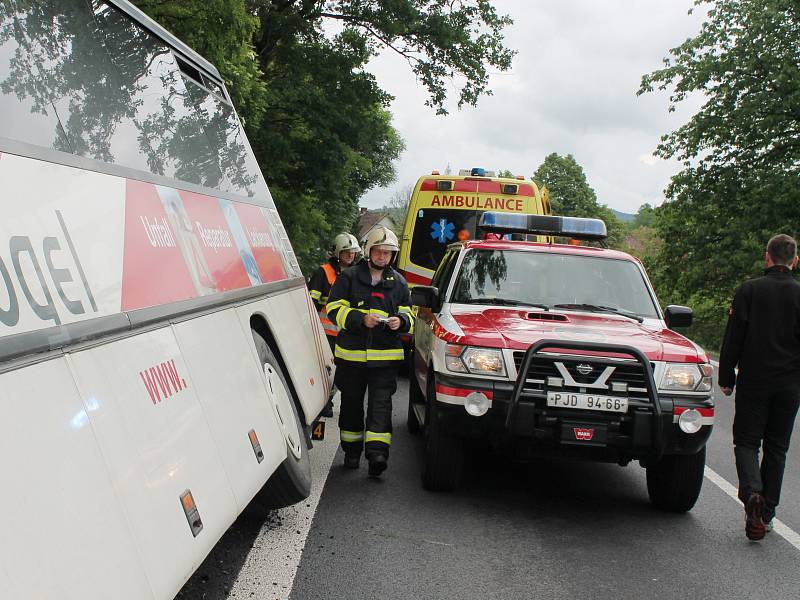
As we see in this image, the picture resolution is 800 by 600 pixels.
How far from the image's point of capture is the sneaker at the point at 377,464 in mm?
6211

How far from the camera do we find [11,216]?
2254mm

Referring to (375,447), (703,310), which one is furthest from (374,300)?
(703,310)

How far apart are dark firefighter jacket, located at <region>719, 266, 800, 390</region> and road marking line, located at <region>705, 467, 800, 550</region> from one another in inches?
37.3

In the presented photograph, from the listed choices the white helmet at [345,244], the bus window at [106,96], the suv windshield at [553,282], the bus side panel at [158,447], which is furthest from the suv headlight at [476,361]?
the white helmet at [345,244]

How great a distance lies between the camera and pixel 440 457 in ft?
19.0

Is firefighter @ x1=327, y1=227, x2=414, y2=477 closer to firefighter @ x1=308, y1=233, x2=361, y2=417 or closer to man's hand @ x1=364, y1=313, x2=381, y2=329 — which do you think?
man's hand @ x1=364, y1=313, x2=381, y2=329

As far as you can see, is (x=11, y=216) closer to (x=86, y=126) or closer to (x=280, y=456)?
(x=86, y=126)

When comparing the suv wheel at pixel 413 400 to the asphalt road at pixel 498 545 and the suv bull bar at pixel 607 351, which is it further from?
the suv bull bar at pixel 607 351

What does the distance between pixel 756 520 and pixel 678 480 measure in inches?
23.6

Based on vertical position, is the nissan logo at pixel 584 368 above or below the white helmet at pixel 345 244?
below

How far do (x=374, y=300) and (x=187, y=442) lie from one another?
11.4 ft

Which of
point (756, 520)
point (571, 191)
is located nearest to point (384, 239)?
point (756, 520)

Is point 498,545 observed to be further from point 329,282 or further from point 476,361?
point 329,282

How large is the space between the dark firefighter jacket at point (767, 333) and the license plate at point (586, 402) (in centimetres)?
98
